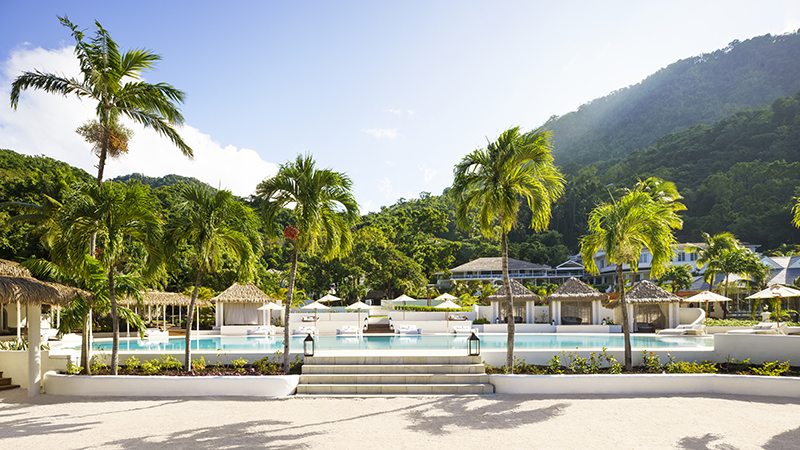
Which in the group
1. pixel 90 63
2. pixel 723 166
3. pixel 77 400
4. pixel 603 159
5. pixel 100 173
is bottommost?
pixel 77 400

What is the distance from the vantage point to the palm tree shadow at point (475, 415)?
7305 millimetres

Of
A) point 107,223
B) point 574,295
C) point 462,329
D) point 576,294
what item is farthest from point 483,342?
point 107,223

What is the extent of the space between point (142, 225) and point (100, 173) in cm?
152

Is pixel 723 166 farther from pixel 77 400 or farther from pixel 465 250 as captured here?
pixel 77 400

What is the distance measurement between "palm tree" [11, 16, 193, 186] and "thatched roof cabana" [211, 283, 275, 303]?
54.7 feet

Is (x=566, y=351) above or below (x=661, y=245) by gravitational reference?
below

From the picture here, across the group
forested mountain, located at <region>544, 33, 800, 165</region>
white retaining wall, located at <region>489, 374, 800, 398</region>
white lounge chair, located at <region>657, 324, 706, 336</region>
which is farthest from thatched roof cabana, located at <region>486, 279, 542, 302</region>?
forested mountain, located at <region>544, 33, 800, 165</region>

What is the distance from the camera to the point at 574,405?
8.61 m

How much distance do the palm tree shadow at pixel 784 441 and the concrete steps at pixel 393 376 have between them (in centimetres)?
465

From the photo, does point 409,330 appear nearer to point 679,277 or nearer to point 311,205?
point 311,205

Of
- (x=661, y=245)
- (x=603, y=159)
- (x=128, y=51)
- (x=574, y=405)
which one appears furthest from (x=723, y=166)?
(x=128, y=51)

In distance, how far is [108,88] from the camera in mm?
10297

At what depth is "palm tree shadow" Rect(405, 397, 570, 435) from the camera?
730 centimetres

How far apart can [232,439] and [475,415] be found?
13.0 ft
